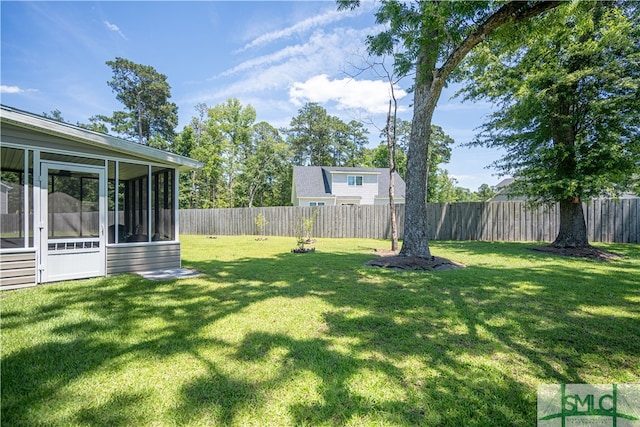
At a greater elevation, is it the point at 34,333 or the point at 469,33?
the point at 469,33

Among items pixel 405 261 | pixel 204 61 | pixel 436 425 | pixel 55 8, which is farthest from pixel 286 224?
pixel 436 425

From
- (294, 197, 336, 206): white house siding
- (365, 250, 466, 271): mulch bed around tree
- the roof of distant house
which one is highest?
the roof of distant house

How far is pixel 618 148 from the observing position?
7.44 metres

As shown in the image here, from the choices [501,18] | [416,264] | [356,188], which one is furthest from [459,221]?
[356,188]

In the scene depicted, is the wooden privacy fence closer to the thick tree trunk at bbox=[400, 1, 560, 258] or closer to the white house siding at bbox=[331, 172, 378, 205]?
the thick tree trunk at bbox=[400, 1, 560, 258]

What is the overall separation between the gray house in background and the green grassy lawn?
18.0 meters

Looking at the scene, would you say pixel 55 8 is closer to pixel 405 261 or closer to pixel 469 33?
pixel 469 33

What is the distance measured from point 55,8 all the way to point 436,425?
9.94m

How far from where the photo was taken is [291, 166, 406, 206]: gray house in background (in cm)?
2286

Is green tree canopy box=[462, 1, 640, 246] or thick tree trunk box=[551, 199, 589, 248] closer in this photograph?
green tree canopy box=[462, 1, 640, 246]

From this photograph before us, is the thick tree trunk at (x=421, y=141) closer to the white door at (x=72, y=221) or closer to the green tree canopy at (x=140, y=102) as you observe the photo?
the white door at (x=72, y=221)

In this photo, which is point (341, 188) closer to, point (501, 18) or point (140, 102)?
point (501, 18)

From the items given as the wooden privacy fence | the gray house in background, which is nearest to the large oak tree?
the wooden privacy fence

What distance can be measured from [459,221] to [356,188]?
11.6m
